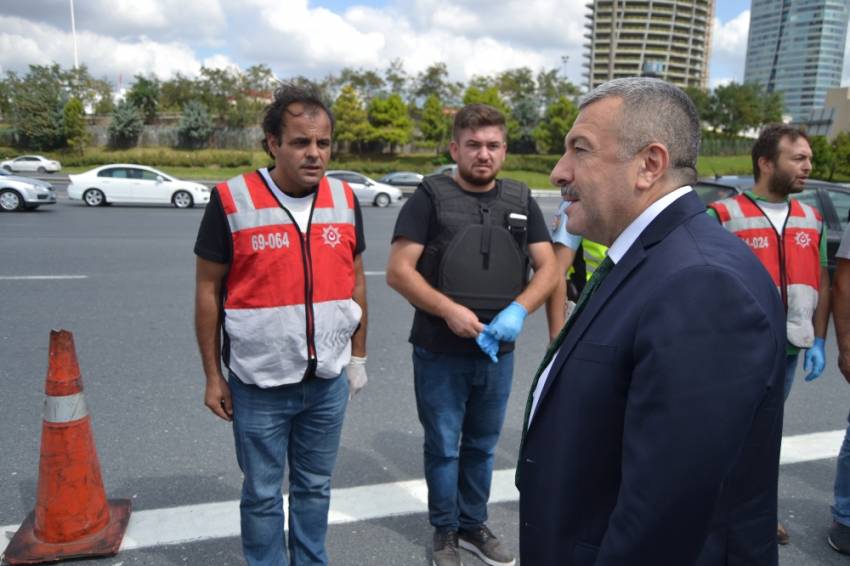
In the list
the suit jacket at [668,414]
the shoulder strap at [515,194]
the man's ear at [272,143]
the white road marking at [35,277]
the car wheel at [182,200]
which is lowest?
the white road marking at [35,277]

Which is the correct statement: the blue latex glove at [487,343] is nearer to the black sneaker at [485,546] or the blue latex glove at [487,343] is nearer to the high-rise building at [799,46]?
the black sneaker at [485,546]

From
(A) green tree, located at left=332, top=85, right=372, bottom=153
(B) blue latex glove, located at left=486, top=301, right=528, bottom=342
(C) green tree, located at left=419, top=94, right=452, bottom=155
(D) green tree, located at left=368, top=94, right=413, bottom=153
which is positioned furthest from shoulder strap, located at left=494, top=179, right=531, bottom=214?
(D) green tree, located at left=368, top=94, right=413, bottom=153

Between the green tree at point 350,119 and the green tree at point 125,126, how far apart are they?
1606 centimetres

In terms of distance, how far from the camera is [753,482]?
129cm

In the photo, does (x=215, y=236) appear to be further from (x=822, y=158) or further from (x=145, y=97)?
(x=145, y=97)

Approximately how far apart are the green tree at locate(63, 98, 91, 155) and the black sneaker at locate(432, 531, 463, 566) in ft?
178

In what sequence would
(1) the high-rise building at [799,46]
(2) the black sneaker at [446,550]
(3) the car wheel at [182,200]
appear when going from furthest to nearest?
1. (1) the high-rise building at [799,46]
2. (3) the car wheel at [182,200]
3. (2) the black sneaker at [446,550]

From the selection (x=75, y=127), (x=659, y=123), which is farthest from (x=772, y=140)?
(x=75, y=127)

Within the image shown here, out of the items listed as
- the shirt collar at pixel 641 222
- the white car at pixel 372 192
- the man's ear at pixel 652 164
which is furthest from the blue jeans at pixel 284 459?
the white car at pixel 372 192

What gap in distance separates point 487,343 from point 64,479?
1.95 m

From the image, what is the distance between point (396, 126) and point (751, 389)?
51.0 meters

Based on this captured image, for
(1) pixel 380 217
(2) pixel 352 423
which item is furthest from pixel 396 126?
(2) pixel 352 423

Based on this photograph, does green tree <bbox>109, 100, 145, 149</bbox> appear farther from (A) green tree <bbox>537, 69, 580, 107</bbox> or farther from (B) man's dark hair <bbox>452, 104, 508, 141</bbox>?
(B) man's dark hair <bbox>452, 104, 508, 141</bbox>

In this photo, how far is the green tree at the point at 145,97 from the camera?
176 ft
